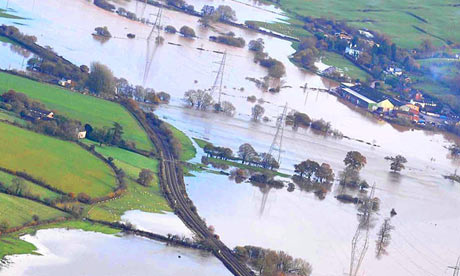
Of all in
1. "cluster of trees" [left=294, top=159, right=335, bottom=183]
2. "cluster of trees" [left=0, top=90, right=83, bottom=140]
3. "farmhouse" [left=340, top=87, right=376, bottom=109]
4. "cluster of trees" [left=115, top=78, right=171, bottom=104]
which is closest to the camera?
"cluster of trees" [left=0, top=90, right=83, bottom=140]

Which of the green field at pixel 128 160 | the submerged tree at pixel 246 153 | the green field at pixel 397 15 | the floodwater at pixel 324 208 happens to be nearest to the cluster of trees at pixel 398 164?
the floodwater at pixel 324 208

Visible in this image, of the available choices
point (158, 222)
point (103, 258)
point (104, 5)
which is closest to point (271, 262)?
point (158, 222)

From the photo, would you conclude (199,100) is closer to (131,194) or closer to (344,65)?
(131,194)

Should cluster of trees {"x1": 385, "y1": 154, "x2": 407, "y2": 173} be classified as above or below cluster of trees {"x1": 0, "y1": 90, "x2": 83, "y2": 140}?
above

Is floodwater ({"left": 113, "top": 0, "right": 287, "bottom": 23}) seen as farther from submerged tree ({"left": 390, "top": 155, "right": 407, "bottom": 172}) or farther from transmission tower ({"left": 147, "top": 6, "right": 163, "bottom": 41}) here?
submerged tree ({"left": 390, "top": 155, "right": 407, "bottom": 172})

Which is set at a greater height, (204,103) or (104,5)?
(104,5)

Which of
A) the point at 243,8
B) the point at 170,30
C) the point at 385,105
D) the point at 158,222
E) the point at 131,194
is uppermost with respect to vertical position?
the point at 243,8

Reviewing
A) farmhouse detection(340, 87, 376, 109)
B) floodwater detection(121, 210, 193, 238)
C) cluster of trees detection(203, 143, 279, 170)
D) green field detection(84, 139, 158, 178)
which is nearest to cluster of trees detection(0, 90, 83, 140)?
green field detection(84, 139, 158, 178)

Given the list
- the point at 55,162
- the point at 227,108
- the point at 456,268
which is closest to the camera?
the point at 456,268
